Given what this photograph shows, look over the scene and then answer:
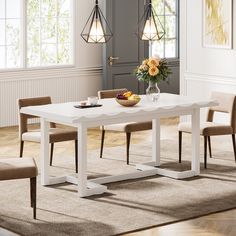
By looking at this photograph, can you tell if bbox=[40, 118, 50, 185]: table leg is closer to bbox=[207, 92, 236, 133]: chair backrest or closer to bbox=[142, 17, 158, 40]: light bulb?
bbox=[142, 17, 158, 40]: light bulb

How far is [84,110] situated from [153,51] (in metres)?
5.31

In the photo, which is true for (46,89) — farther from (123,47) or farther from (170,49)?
(170,49)

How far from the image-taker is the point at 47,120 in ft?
23.4

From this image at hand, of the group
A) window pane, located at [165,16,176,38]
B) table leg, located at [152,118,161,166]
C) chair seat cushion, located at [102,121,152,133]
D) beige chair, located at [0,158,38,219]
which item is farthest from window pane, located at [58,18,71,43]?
beige chair, located at [0,158,38,219]

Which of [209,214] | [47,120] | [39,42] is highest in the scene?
[39,42]

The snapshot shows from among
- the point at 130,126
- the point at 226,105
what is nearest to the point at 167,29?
the point at 226,105

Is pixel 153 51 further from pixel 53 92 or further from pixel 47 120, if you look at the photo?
pixel 47 120

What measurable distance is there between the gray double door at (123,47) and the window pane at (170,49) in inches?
29.2

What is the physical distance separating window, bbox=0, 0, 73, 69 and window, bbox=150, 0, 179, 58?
1643 millimetres

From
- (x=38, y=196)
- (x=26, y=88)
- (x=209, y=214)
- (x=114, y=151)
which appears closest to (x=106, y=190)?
(x=38, y=196)

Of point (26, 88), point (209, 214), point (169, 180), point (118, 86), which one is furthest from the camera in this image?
point (118, 86)

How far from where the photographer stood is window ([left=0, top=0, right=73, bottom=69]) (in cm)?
1053

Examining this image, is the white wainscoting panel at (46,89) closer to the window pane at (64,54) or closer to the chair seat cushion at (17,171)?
the window pane at (64,54)

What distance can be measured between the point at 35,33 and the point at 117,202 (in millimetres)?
4796
